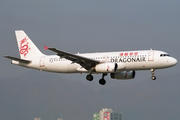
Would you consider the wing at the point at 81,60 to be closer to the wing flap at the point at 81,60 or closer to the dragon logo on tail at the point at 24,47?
the wing flap at the point at 81,60

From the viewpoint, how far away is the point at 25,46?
202 ft

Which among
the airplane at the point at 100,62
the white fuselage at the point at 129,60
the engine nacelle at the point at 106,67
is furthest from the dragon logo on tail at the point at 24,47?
the engine nacelle at the point at 106,67

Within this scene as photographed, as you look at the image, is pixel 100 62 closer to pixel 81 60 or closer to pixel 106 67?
pixel 106 67

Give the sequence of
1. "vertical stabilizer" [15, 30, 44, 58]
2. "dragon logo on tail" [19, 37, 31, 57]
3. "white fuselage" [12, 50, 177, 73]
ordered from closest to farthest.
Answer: "white fuselage" [12, 50, 177, 73] < "vertical stabilizer" [15, 30, 44, 58] < "dragon logo on tail" [19, 37, 31, 57]

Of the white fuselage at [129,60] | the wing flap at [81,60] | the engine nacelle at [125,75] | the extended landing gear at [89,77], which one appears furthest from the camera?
the engine nacelle at [125,75]

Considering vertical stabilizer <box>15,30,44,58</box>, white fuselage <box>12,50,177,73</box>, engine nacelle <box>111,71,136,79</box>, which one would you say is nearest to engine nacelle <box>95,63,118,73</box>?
white fuselage <box>12,50,177,73</box>

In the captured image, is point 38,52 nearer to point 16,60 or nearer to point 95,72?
point 16,60

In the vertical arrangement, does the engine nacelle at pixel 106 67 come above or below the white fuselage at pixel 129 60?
below

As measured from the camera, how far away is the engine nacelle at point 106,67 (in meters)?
52.0

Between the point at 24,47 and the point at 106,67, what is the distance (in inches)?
600

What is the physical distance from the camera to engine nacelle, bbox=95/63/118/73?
170 ft

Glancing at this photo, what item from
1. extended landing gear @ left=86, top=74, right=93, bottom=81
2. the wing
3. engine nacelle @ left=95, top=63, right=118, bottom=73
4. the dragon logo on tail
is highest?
the dragon logo on tail

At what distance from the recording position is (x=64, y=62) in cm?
5609

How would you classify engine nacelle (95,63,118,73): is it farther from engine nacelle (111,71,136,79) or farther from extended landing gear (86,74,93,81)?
engine nacelle (111,71,136,79)
